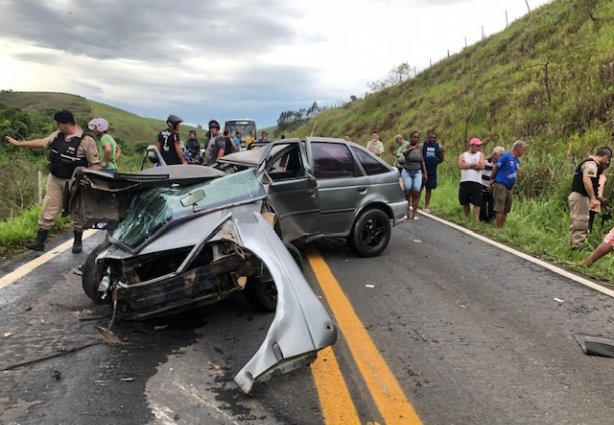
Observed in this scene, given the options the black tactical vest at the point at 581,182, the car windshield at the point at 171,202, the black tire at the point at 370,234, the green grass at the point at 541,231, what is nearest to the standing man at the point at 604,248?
the green grass at the point at 541,231

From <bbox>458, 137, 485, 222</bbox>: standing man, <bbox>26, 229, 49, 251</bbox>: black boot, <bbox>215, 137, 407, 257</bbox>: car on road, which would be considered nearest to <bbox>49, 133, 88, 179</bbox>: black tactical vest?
<bbox>26, 229, 49, 251</bbox>: black boot

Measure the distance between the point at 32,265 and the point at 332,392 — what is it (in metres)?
4.40

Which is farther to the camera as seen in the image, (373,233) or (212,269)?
(373,233)

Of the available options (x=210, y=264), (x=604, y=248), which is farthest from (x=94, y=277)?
(x=604, y=248)

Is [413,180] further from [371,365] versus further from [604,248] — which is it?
[371,365]

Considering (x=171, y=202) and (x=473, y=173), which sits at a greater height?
(x=171, y=202)

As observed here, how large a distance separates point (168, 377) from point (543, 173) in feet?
34.4

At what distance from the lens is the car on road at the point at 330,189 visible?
19.5 feet

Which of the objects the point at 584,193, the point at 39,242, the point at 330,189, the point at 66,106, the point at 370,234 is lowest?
the point at 370,234

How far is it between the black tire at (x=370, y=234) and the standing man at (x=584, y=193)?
10.3 ft

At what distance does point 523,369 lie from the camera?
3.39 meters

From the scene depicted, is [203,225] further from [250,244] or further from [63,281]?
[63,281]

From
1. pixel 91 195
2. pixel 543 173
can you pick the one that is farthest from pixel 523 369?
pixel 543 173

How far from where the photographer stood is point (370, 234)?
6.69 m
